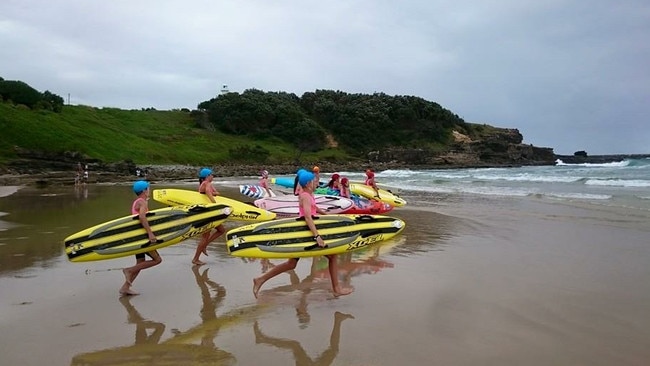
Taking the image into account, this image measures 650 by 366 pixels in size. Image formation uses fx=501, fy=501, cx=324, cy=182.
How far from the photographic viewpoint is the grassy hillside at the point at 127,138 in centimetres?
3872

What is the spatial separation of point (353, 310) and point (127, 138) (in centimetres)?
5363

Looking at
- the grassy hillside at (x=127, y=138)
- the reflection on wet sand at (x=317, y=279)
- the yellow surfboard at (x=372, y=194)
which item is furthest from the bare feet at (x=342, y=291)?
the grassy hillside at (x=127, y=138)

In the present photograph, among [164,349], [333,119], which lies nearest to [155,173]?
[164,349]

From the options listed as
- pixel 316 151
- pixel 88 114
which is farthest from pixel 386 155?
pixel 88 114

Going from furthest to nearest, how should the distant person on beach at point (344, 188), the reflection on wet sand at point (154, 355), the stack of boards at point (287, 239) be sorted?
the distant person on beach at point (344, 188)
the stack of boards at point (287, 239)
the reflection on wet sand at point (154, 355)

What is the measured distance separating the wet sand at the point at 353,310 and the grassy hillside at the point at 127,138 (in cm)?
3221

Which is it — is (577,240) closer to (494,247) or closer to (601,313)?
(494,247)

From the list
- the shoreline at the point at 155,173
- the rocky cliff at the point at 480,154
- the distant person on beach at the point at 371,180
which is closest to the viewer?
the distant person on beach at the point at 371,180

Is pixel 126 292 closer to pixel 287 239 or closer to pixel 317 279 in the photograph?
pixel 287 239

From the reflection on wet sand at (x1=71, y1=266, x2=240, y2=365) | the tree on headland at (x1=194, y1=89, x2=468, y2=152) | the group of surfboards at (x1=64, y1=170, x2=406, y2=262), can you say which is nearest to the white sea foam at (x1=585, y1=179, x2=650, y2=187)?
the group of surfboards at (x1=64, y1=170, x2=406, y2=262)

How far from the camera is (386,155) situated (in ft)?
243

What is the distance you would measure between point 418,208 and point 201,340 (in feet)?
46.6

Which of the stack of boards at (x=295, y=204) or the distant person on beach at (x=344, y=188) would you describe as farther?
the distant person on beach at (x=344, y=188)

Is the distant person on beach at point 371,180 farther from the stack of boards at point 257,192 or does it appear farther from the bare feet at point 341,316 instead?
the bare feet at point 341,316
